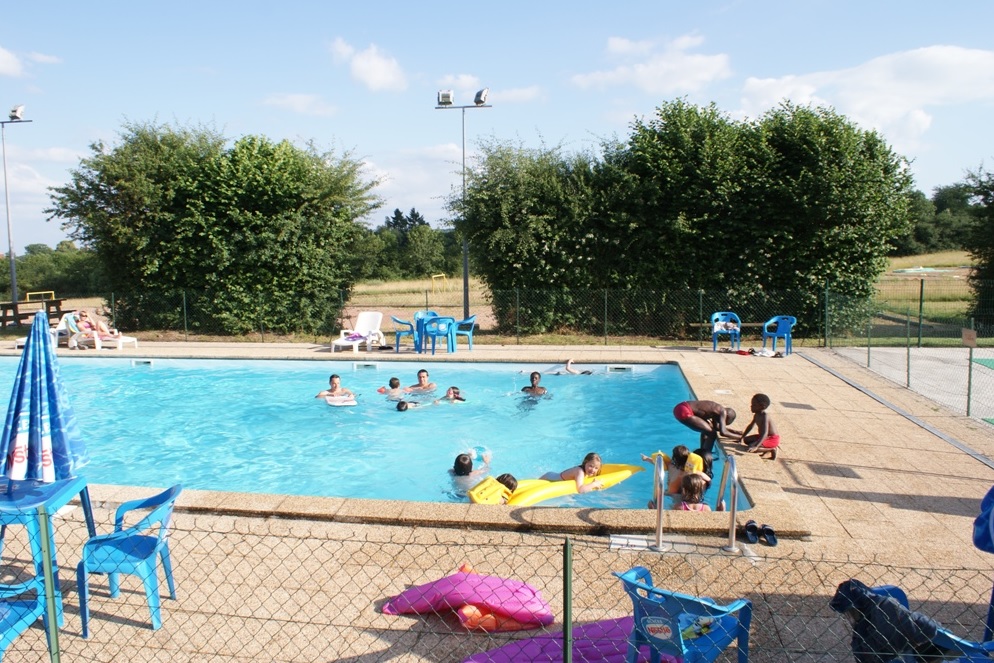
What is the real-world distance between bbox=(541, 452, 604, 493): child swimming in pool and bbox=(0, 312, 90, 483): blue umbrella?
5.44m

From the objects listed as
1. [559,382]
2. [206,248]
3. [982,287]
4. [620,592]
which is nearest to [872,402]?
[559,382]

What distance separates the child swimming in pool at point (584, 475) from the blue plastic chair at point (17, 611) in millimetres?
5629

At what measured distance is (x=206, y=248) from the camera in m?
20.5

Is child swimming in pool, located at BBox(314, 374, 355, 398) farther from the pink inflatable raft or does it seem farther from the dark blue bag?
the dark blue bag

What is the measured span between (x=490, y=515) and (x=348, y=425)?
22.6 ft

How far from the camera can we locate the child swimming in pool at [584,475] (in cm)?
877

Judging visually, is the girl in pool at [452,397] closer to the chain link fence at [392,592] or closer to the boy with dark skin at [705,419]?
the boy with dark skin at [705,419]

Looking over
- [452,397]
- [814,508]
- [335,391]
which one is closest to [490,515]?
[814,508]

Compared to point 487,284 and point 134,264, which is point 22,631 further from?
point 134,264

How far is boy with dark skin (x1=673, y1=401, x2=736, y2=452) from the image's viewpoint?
28.9 feet

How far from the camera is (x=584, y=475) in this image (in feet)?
29.3

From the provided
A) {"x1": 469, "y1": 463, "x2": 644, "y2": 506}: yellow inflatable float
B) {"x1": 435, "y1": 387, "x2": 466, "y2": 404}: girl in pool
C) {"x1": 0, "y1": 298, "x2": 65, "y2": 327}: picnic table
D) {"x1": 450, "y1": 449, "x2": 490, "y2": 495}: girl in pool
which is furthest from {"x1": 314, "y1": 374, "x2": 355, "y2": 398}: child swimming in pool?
{"x1": 0, "y1": 298, "x2": 65, "y2": 327}: picnic table

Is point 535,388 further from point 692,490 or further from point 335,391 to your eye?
point 692,490

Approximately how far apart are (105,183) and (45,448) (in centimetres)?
1826
